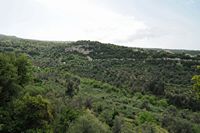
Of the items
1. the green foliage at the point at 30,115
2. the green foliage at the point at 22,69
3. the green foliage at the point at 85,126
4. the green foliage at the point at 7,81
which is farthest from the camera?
the green foliage at the point at 22,69

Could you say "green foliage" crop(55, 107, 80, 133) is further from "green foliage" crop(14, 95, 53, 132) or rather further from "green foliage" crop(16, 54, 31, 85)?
"green foliage" crop(16, 54, 31, 85)

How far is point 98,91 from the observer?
109 meters

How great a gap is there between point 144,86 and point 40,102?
70.2 m

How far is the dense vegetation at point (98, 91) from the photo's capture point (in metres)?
55.2

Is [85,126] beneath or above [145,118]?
above

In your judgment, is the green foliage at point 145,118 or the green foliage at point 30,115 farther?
the green foliage at point 145,118

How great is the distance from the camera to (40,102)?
54.1 meters

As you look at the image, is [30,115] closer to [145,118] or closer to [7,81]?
[7,81]

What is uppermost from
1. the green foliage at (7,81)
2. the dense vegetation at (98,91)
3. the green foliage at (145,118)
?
the green foliage at (7,81)

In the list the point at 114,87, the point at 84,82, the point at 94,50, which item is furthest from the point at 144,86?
the point at 94,50

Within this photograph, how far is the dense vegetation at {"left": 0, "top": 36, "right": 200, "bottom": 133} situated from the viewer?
5522 cm

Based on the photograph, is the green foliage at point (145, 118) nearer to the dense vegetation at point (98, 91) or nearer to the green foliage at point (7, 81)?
the dense vegetation at point (98, 91)

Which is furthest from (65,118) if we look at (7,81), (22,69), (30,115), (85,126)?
(22,69)

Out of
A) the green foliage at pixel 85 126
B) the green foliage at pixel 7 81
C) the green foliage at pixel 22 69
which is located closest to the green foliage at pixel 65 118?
the green foliage at pixel 85 126
